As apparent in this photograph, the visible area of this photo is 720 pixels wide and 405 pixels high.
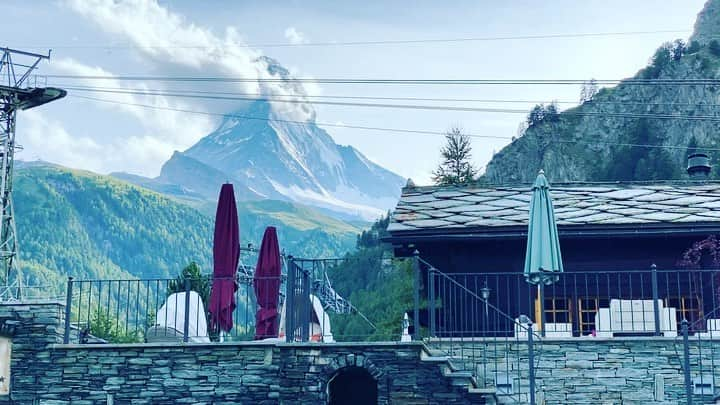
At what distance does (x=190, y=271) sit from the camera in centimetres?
3045

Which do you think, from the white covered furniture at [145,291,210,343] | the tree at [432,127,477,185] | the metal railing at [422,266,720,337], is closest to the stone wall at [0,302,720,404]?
the white covered furniture at [145,291,210,343]

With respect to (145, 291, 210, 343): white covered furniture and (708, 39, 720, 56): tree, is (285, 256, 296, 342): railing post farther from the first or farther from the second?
(708, 39, 720, 56): tree

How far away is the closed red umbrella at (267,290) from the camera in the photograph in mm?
14438

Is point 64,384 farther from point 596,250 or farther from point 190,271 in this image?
point 190,271

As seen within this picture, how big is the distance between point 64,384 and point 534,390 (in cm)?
678

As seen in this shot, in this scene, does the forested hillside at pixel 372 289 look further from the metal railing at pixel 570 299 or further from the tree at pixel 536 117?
the tree at pixel 536 117

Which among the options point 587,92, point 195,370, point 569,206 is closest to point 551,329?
point 569,206

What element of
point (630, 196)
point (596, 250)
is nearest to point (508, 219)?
point (596, 250)

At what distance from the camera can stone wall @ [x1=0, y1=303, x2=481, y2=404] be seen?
12531 millimetres

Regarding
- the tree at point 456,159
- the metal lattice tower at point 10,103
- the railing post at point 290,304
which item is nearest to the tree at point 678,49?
the tree at point 456,159

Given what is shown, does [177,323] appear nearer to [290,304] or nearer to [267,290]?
[267,290]

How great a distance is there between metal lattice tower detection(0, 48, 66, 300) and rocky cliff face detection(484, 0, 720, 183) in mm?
45412

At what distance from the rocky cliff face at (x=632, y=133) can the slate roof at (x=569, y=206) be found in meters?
48.9

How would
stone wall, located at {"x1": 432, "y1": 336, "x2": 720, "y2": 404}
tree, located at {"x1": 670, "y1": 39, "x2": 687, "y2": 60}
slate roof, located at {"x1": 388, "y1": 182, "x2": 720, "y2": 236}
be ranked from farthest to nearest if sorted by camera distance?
tree, located at {"x1": 670, "y1": 39, "x2": 687, "y2": 60} < slate roof, located at {"x1": 388, "y1": 182, "x2": 720, "y2": 236} < stone wall, located at {"x1": 432, "y1": 336, "x2": 720, "y2": 404}
